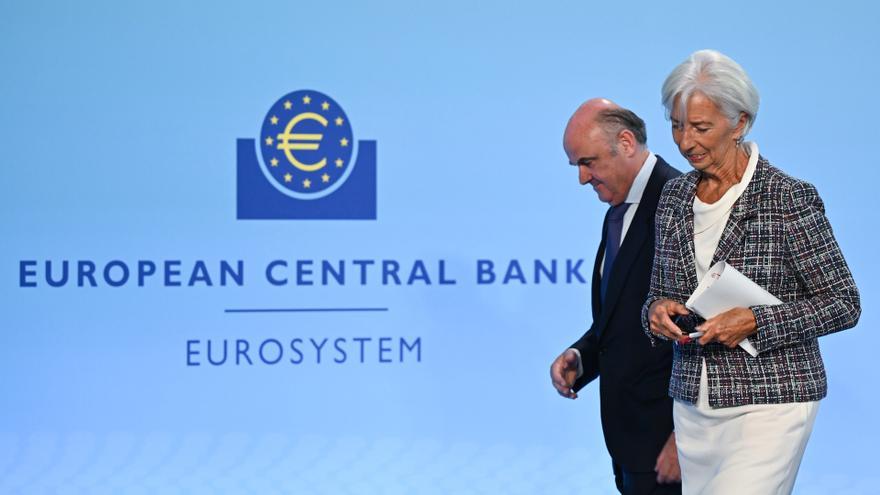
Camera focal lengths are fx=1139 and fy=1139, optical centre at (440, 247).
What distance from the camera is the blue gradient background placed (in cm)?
356

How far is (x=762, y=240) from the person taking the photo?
1909 mm

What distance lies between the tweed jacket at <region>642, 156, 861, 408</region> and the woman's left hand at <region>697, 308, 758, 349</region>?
15 mm

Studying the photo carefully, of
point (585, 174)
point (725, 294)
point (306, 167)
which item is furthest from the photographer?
point (306, 167)

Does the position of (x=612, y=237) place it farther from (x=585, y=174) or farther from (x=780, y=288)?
(x=780, y=288)

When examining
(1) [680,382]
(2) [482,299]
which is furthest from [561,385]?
(2) [482,299]

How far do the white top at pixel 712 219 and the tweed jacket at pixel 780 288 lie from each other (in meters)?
0.01

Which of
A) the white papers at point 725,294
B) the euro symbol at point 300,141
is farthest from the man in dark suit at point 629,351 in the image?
the euro symbol at point 300,141

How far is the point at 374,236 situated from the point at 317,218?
0.19 m

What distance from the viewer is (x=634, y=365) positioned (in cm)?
235

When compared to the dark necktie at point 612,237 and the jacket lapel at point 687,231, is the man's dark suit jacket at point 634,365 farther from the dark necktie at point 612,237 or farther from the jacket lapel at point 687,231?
the jacket lapel at point 687,231

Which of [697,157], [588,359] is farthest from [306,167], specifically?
[697,157]

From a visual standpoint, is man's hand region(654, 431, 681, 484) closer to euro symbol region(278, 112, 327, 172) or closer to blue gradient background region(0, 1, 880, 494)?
blue gradient background region(0, 1, 880, 494)

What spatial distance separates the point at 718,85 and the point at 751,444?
1.98 feet

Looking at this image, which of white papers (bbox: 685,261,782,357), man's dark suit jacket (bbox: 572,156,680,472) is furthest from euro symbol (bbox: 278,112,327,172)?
white papers (bbox: 685,261,782,357)
